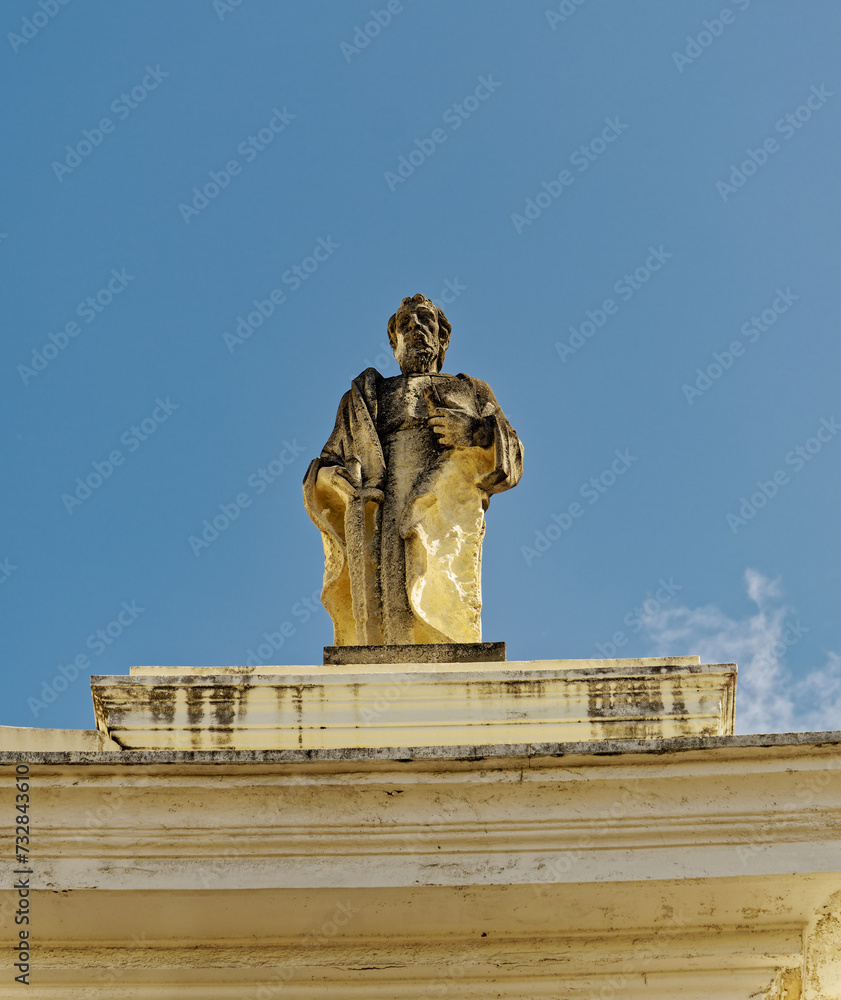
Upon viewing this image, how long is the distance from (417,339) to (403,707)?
134 inches

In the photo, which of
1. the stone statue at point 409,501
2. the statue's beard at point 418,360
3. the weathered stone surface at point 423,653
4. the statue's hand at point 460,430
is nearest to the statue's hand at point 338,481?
the stone statue at point 409,501

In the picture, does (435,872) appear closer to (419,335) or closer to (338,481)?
(338,481)

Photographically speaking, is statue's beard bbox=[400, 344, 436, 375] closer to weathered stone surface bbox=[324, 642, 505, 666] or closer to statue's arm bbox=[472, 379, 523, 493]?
statue's arm bbox=[472, 379, 523, 493]

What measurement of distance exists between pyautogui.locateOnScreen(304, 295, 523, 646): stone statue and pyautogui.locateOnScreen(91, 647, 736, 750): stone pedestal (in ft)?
4.40

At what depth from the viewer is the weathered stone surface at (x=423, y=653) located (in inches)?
272

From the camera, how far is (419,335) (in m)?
8.91

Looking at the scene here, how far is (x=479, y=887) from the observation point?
4.77 metres

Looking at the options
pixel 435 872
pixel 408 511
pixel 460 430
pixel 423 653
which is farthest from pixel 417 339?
pixel 435 872

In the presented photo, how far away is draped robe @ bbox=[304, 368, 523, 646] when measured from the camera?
25.4ft

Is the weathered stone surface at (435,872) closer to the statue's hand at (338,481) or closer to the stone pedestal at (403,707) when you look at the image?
the stone pedestal at (403,707)

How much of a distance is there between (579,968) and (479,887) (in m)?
0.57

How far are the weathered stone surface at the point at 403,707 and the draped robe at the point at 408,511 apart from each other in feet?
4.40

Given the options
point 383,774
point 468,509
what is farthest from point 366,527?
point 383,774

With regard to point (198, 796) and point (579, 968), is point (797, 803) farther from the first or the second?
point (198, 796)
